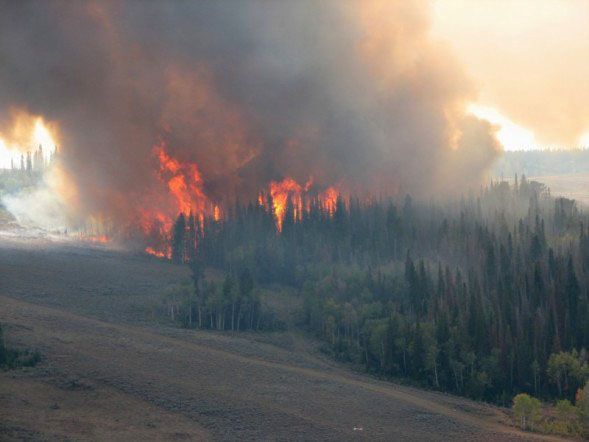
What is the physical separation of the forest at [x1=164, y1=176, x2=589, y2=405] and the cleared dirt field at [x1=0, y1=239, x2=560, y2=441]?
8.90 meters

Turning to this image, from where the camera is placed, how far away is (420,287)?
423 feet

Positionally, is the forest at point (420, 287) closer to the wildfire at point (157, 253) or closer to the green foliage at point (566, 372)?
the green foliage at point (566, 372)

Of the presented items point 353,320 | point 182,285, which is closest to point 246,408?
point 353,320

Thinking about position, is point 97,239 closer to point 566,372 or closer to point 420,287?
point 420,287

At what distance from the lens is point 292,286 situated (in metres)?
158

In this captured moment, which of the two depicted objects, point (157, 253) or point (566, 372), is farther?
point (157, 253)

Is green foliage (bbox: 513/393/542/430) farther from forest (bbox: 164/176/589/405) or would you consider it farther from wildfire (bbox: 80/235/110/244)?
wildfire (bbox: 80/235/110/244)

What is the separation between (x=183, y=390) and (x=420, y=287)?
6273 cm

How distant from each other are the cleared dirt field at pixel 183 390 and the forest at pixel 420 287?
29.2 ft

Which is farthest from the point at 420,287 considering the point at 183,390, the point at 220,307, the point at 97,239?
the point at 97,239

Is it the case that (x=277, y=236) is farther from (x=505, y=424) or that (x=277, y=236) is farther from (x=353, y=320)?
(x=505, y=424)

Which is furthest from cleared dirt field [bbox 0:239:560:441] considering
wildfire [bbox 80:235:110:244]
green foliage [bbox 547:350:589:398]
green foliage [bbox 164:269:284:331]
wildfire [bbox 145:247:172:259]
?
wildfire [bbox 80:235:110:244]

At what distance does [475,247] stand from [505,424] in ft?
271

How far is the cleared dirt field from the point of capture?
68.4 meters
